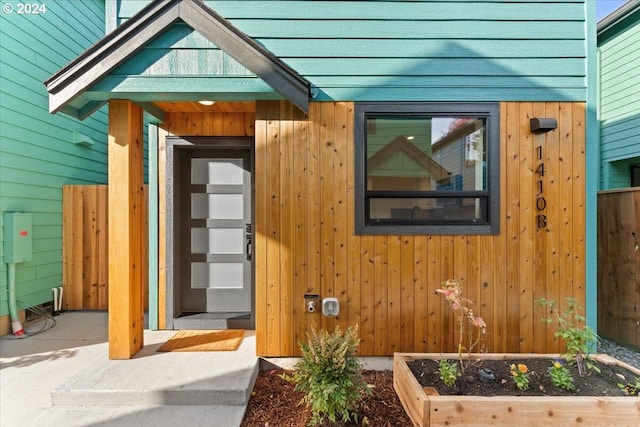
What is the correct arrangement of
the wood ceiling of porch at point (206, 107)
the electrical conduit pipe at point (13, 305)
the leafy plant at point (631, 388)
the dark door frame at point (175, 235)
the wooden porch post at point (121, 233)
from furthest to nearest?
the electrical conduit pipe at point (13, 305) → the dark door frame at point (175, 235) → the wood ceiling of porch at point (206, 107) → the wooden porch post at point (121, 233) → the leafy plant at point (631, 388)

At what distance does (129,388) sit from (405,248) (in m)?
2.46

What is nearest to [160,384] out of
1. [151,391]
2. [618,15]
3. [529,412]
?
[151,391]

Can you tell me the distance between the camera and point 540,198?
2814mm

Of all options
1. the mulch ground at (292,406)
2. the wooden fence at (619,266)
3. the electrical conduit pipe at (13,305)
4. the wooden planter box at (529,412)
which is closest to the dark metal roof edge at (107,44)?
the electrical conduit pipe at (13,305)

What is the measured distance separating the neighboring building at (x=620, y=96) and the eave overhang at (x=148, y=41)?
20.9 feet

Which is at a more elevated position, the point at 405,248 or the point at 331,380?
the point at 405,248

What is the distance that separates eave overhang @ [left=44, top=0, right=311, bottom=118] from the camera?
7.95 feet

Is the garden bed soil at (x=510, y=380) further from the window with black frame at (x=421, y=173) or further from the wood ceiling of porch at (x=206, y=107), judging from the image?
the wood ceiling of porch at (x=206, y=107)

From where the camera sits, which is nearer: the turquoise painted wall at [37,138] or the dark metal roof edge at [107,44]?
the dark metal roof edge at [107,44]

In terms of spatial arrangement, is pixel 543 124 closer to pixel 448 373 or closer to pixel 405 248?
pixel 405 248

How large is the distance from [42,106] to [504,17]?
18.6 feet

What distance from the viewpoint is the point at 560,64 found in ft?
9.32

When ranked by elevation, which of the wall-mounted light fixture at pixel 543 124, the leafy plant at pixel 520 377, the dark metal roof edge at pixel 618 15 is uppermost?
the dark metal roof edge at pixel 618 15

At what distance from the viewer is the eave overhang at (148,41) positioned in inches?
95.3
